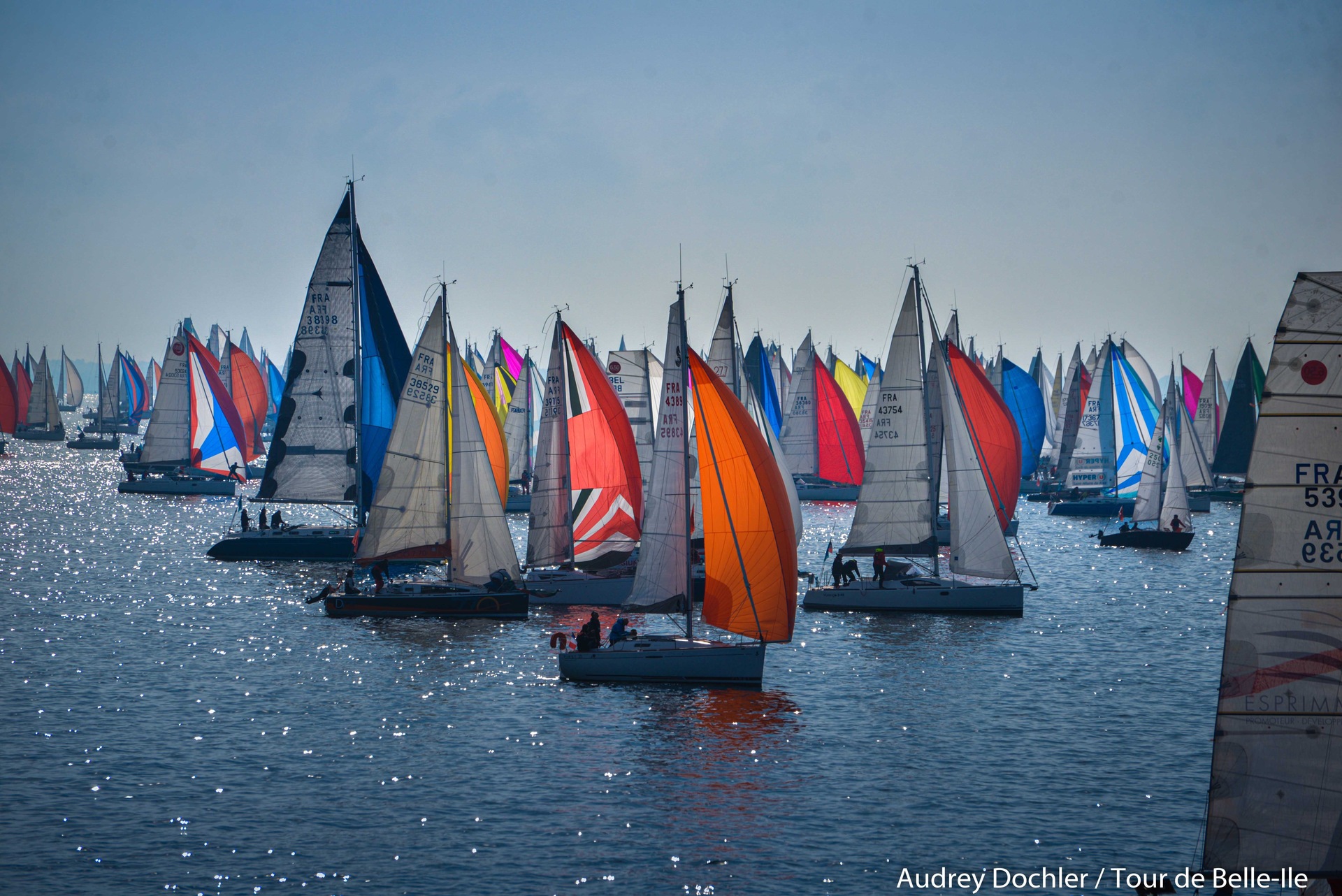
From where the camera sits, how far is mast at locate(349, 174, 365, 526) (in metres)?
56.5

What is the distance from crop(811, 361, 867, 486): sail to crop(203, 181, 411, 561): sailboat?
44.4 m

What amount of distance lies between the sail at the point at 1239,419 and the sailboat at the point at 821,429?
37529 mm

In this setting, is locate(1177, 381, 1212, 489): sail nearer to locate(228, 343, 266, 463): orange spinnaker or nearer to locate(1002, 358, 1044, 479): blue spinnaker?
locate(1002, 358, 1044, 479): blue spinnaker

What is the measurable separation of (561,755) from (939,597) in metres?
21.8

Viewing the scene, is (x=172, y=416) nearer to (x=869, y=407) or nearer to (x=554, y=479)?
(x=869, y=407)

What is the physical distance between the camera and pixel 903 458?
47750 mm

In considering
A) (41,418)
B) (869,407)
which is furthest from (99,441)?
(869,407)

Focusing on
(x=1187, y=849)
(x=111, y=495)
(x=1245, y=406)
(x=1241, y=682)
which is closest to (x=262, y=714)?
(x=1187, y=849)

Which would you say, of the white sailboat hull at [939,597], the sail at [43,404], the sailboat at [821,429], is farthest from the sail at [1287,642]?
the sail at [43,404]

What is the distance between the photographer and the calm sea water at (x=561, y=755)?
73.6 feet

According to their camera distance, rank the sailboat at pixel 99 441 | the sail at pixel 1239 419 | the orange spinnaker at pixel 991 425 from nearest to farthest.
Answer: the orange spinnaker at pixel 991 425
the sail at pixel 1239 419
the sailboat at pixel 99 441
